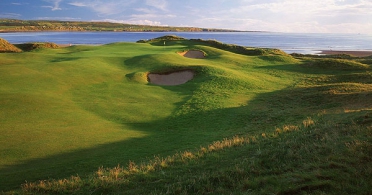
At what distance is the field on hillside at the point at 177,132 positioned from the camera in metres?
6.46

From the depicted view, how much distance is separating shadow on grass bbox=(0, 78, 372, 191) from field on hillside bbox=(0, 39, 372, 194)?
0.17ft

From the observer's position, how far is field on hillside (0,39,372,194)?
6465mm

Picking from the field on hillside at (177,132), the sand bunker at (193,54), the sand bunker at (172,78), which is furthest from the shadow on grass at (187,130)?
the sand bunker at (193,54)

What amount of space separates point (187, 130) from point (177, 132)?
0.59 metres

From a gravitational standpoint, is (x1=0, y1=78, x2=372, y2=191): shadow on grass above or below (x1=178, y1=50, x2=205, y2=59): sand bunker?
below

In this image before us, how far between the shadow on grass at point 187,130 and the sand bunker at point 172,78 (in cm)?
286

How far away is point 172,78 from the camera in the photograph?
1006 inches

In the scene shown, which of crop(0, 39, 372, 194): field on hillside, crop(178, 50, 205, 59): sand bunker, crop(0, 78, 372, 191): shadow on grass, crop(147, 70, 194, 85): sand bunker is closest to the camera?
crop(0, 39, 372, 194): field on hillside

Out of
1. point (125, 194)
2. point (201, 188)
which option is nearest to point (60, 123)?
point (125, 194)

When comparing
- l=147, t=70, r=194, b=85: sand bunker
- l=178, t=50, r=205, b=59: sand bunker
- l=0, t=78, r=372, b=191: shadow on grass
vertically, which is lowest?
l=0, t=78, r=372, b=191: shadow on grass

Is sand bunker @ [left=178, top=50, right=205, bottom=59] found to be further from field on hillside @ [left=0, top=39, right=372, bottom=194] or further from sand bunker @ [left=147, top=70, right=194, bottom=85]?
sand bunker @ [left=147, top=70, right=194, bottom=85]

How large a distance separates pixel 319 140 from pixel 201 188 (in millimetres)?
3967

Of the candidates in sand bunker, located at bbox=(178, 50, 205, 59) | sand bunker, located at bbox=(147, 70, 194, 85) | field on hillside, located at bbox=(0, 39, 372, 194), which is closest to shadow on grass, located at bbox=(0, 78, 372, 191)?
field on hillside, located at bbox=(0, 39, 372, 194)

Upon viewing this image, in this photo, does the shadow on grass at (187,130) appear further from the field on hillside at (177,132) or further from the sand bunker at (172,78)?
the sand bunker at (172,78)
